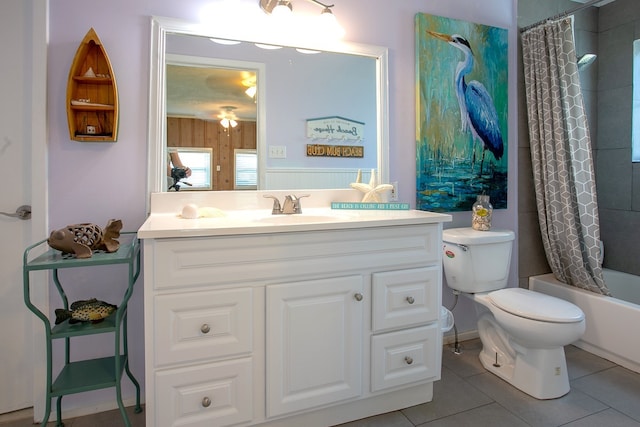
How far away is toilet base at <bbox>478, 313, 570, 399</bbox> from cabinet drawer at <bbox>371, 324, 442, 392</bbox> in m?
0.47

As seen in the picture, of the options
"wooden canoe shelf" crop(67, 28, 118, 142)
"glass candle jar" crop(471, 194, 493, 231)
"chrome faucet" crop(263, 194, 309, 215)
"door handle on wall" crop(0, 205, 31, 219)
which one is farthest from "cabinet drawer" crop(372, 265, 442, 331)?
"door handle on wall" crop(0, 205, 31, 219)

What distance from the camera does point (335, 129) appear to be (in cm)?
210

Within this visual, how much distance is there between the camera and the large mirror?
1777mm

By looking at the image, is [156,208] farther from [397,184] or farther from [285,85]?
[397,184]

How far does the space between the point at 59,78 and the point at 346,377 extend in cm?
171

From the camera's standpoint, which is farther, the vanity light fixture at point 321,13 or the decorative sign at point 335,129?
the decorative sign at point 335,129

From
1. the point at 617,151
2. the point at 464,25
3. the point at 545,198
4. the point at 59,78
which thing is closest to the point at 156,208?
the point at 59,78

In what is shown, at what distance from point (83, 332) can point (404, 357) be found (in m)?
1.26

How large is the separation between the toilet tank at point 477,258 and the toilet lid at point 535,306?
0.11 metres

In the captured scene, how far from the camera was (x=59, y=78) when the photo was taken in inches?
64.6

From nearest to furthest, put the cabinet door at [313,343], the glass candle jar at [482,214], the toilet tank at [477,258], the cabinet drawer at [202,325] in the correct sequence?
1. the cabinet drawer at [202,325]
2. the cabinet door at [313,343]
3. the toilet tank at [477,258]
4. the glass candle jar at [482,214]

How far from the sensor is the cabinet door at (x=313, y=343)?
1476 mm

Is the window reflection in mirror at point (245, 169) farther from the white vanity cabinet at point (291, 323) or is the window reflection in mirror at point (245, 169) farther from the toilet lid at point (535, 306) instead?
the toilet lid at point (535, 306)

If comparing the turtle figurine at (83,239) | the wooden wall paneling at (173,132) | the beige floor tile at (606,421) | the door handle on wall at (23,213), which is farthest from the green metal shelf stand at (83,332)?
the beige floor tile at (606,421)
